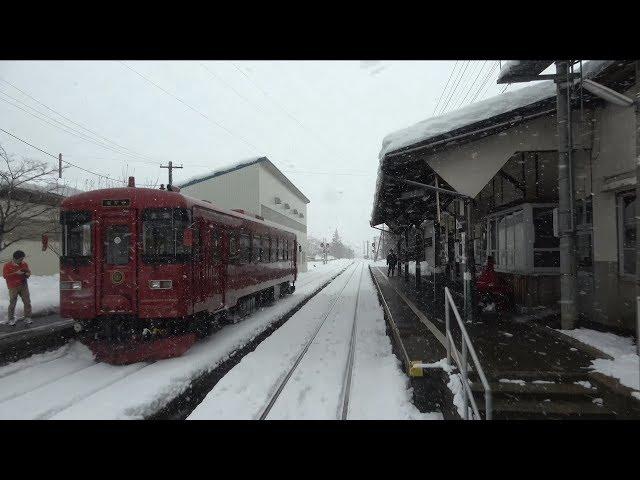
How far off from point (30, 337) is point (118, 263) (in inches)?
106

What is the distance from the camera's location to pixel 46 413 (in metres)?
4.72

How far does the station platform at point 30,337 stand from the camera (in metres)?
7.22

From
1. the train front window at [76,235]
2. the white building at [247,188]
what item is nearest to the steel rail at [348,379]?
the train front window at [76,235]

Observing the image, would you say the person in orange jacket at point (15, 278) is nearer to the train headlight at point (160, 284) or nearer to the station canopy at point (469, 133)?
the train headlight at point (160, 284)

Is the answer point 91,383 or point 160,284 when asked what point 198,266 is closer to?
point 160,284

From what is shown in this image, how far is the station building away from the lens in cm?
679

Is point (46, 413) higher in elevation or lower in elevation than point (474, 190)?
lower

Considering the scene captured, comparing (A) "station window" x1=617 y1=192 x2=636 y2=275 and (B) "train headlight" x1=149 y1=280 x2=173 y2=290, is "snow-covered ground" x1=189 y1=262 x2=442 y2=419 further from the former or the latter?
(A) "station window" x1=617 y1=192 x2=636 y2=275

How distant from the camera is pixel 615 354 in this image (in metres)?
5.18

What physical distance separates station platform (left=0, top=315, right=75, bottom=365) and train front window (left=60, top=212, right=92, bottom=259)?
77.3 inches
